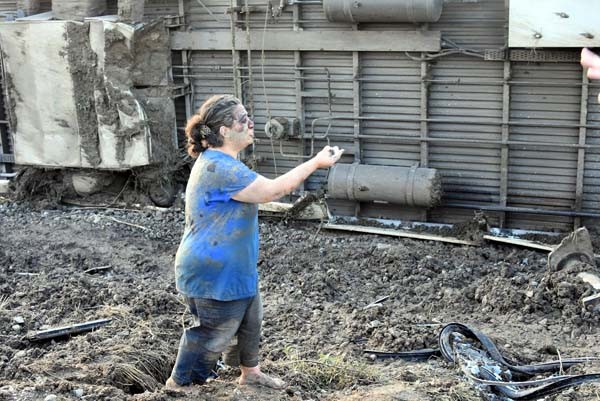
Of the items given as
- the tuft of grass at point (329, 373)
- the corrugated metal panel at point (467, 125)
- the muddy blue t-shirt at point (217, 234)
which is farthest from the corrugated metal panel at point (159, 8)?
the muddy blue t-shirt at point (217, 234)

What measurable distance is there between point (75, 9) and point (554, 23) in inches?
280

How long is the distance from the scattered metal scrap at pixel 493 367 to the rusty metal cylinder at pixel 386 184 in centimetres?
434

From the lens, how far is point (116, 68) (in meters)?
11.7

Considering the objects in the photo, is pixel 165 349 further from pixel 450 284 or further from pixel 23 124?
pixel 23 124

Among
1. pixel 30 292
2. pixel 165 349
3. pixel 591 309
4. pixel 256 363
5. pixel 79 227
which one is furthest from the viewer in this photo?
pixel 79 227

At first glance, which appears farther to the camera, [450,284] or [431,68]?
[431,68]

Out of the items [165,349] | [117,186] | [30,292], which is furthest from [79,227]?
[165,349]

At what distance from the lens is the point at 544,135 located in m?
10.5

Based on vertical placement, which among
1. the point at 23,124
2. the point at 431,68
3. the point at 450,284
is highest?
the point at 431,68

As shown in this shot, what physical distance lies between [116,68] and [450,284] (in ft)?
20.0

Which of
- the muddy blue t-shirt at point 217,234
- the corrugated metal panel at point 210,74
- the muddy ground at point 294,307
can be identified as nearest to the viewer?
the muddy blue t-shirt at point 217,234

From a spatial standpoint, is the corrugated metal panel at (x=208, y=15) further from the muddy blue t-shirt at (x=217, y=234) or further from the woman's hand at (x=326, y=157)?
the woman's hand at (x=326, y=157)

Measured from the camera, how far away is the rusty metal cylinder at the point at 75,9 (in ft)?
39.4

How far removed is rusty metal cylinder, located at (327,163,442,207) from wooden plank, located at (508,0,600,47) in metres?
2.16
